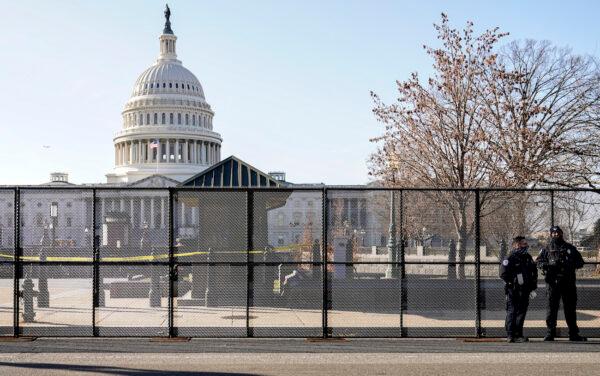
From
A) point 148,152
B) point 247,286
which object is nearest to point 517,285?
point 247,286

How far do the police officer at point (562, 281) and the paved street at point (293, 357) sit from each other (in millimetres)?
391

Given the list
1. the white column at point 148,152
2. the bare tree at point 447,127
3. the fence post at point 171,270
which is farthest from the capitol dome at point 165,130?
the fence post at point 171,270

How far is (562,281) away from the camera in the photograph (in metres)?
13.0

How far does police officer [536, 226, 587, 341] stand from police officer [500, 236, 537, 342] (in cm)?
32

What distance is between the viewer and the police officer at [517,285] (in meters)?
12.8

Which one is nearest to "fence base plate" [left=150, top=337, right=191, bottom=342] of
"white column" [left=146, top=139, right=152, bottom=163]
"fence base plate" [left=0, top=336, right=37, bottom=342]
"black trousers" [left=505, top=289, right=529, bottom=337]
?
"fence base plate" [left=0, top=336, right=37, bottom=342]

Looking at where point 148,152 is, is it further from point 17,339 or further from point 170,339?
point 170,339

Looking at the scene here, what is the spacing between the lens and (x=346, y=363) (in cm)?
1071

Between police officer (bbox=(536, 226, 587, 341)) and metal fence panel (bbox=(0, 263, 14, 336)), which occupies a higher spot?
police officer (bbox=(536, 226, 587, 341))

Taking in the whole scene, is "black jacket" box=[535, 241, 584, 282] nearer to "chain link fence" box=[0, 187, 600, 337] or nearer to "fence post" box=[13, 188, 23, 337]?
"chain link fence" box=[0, 187, 600, 337]

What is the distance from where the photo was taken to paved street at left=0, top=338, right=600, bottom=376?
1014 cm

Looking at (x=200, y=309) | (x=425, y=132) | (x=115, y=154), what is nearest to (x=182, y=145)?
(x=115, y=154)

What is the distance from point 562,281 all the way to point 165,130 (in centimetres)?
12363

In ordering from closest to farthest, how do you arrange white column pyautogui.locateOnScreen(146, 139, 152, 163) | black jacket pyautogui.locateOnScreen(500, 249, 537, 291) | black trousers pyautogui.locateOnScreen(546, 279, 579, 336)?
black jacket pyautogui.locateOnScreen(500, 249, 537, 291), black trousers pyautogui.locateOnScreen(546, 279, 579, 336), white column pyautogui.locateOnScreen(146, 139, 152, 163)
